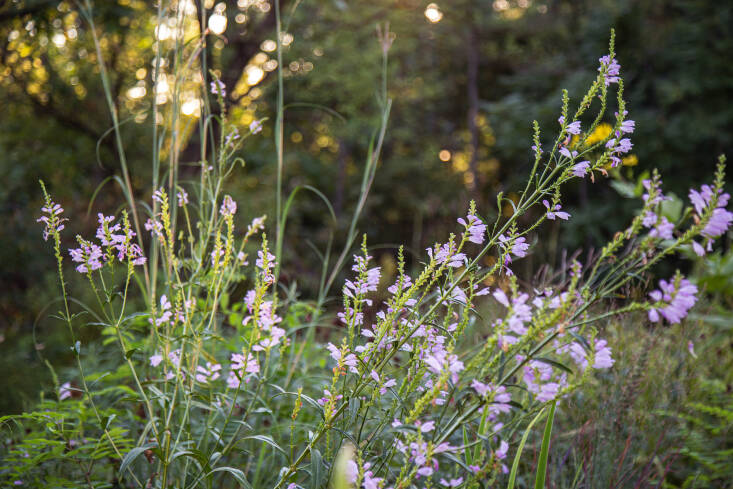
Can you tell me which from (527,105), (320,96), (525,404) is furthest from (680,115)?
(525,404)

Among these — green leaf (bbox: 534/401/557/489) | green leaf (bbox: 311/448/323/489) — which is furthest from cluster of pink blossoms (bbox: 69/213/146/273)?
green leaf (bbox: 534/401/557/489)

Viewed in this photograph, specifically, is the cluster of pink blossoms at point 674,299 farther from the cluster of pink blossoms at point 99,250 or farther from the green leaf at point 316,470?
the cluster of pink blossoms at point 99,250

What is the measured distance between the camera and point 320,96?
9.95 meters

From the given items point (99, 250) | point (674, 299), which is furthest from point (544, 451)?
point (99, 250)

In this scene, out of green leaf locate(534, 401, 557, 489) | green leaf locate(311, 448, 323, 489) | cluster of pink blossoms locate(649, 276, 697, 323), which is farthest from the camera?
green leaf locate(534, 401, 557, 489)

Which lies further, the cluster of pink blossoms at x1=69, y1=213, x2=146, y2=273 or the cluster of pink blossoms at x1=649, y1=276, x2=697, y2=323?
the cluster of pink blossoms at x1=69, y1=213, x2=146, y2=273

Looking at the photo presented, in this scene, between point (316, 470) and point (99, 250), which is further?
point (99, 250)

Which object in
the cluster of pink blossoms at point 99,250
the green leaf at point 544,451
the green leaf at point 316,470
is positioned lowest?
the green leaf at point 544,451

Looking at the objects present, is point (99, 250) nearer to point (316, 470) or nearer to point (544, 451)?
point (316, 470)

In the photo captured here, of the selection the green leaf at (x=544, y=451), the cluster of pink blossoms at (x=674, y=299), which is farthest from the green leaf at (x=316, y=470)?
the cluster of pink blossoms at (x=674, y=299)

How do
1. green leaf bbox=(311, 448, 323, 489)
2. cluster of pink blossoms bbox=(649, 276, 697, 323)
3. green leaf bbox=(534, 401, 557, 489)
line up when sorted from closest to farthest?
cluster of pink blossoms bbox=(649, 276, 697, 323) → green leaf bbox=(311, 448, 323, 489) → green leaf bbox=(534, 401, 557, 489)

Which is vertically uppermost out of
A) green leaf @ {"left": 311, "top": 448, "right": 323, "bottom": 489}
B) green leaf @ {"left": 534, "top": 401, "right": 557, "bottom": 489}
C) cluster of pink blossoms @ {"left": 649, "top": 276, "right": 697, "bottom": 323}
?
Result: cluster of pink blossoms @ {"left": 649, "top": 276, "right": 697, "bottom": 323}

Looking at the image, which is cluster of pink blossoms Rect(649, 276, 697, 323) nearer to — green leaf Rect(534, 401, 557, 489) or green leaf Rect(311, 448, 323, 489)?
green leaf Rect(534, 401, 557, 489)

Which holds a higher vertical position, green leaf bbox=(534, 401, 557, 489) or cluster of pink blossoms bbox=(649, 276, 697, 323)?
cluster of pink blossoms bbox=(649, 276, 697, 323)
